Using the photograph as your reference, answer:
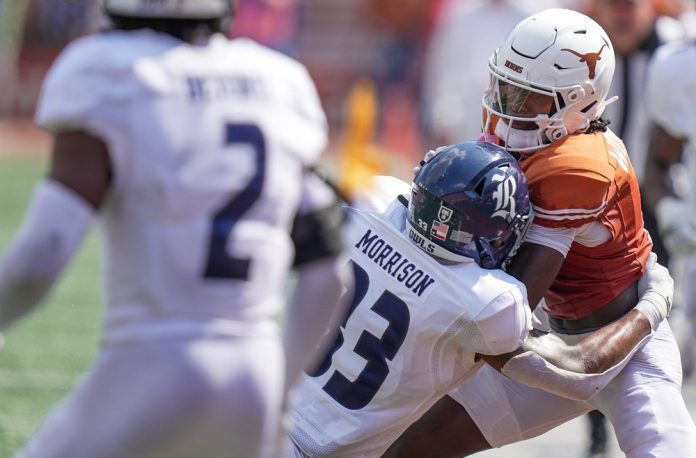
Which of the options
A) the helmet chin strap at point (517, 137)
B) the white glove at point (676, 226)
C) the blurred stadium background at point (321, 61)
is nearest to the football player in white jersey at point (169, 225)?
the helmet chin strap at point (517, 137)

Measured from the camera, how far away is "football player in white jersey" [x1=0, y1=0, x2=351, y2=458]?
7.64 ft

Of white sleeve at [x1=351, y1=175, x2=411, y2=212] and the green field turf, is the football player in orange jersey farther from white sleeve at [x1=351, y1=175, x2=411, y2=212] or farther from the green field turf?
the green field turf

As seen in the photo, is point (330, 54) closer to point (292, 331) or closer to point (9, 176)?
point (9, 176)

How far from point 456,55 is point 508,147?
5.18m

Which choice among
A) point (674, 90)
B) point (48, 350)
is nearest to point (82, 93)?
point (674, 90)

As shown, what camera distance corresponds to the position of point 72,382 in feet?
19.2

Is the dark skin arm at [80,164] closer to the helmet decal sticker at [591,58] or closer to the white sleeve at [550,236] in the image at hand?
the white sleeve at [550,236]

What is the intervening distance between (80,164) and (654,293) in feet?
6.30

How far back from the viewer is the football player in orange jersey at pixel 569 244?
346 centimetres

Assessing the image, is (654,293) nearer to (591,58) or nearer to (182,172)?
(591,58)

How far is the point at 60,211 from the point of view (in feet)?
7.57

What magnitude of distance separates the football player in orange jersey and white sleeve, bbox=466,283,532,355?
23cm

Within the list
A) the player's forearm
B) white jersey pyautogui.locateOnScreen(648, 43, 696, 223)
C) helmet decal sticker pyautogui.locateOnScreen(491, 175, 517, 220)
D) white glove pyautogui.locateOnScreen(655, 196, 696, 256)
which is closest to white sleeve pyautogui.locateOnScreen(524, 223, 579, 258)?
helmet decal sticker pyautogui.locateOnScreen(491, 175, 517, 220)

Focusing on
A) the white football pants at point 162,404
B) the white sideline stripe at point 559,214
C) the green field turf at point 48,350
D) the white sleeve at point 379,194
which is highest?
the white football pants at point 162,404
